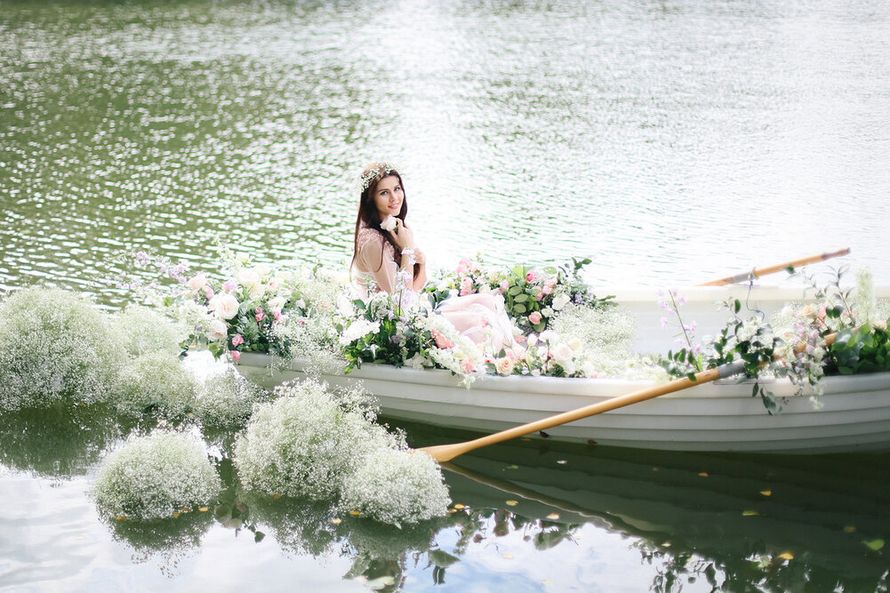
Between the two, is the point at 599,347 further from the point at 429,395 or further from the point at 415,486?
the point at 415,486

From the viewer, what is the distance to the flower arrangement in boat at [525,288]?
6891 millimetres

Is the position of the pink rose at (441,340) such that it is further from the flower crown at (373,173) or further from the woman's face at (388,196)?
the flower crown at (373,173)

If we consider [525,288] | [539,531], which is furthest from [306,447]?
[525,288]

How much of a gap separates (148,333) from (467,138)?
7175 millimetres

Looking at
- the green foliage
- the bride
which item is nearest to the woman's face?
the bride

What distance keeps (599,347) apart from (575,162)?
6.29 m

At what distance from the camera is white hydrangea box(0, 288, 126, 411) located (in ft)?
21.4

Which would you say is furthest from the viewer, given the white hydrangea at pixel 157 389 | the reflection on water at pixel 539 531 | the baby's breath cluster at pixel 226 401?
the white hydrangea at pixel 157 389

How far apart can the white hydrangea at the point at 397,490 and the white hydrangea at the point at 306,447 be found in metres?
0.15

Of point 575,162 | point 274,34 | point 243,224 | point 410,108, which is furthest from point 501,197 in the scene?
point 274,34

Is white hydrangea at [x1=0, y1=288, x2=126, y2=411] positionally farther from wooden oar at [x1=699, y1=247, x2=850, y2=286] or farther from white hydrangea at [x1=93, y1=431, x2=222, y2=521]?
wooden oar at [x1=699, y1=247, x2=850, y2=286]

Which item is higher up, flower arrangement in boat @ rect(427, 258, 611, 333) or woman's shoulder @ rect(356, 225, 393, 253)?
woman's shoulder @ rect(356, 225, 393, 253)

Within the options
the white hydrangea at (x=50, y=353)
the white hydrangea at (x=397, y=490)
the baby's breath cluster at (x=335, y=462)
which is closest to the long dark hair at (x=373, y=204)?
the baby's breath cluster at (x=335, y=462)

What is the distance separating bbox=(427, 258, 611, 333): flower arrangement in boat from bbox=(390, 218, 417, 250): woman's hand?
1.23 feet
